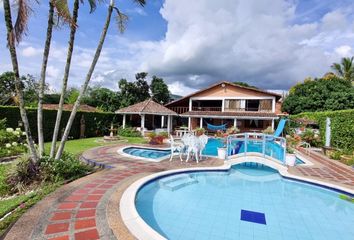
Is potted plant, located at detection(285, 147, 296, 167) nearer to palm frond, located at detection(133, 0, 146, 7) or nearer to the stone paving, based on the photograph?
the stone paving

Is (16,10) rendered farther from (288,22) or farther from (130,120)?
(130,120)

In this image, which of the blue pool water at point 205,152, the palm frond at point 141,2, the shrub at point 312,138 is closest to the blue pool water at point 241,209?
the blue pool water at point 205,152

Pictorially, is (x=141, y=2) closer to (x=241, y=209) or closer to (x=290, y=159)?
(x=241, y=209)

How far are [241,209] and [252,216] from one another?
434 millimetres

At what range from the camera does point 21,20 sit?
574cm

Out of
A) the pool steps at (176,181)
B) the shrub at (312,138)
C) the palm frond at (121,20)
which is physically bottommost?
the pool steps at (176,181)

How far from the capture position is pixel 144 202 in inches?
237

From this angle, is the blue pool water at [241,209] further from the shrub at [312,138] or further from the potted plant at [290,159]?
the shrub at [312,138]

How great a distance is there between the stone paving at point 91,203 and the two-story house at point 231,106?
58.3 ft

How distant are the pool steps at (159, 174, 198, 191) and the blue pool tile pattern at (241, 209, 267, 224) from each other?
2377mm

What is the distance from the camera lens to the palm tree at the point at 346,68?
33938 millimetres

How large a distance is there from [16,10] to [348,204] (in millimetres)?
10375

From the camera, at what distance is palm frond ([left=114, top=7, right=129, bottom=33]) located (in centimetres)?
771

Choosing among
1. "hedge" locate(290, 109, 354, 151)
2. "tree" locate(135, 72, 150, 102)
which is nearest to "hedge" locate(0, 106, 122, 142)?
"tree" locate(135, 72, 150, 102)
